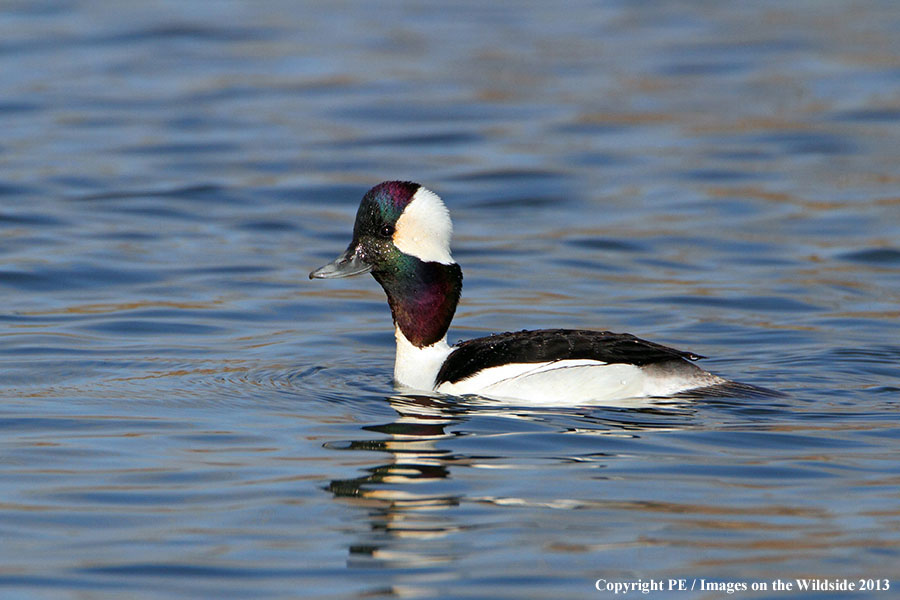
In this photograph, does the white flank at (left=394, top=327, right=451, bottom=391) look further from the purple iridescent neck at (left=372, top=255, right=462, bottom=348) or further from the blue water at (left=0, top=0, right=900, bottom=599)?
the blue water at (left=0, top=0, right=900, bottom=599)

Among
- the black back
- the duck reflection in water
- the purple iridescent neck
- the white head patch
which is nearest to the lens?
the duck reflection in water

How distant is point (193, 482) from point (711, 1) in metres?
19.1

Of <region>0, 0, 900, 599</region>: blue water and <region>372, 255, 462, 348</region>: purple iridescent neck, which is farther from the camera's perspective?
<region>372, 255, 462, 348</region>: purple iridescent neck

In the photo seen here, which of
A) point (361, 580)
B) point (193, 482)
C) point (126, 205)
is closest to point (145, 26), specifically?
point (126, 205)

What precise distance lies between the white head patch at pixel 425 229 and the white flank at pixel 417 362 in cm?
50

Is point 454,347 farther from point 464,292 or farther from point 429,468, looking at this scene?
point 464,292

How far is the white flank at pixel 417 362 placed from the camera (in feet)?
26.8

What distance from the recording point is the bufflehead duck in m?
7.68

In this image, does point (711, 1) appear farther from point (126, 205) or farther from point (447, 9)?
point (126, 205)

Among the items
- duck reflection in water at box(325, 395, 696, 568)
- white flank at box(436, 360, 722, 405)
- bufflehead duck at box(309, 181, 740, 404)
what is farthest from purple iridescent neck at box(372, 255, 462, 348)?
white flank at box(436, 360, 722, 405)

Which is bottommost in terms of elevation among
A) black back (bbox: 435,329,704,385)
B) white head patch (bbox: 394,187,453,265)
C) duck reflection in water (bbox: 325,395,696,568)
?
duck reflection in water (bbox: 325,395,696,568)

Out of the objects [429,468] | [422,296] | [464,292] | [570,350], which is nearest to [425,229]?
[422,296]

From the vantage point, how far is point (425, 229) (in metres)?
8.01

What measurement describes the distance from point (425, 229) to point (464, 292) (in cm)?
311
